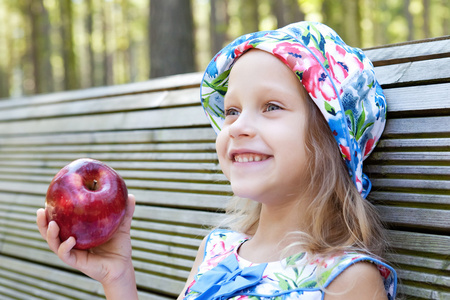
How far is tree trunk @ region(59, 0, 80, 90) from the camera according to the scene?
44.7 ft

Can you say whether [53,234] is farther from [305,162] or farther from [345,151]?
[345,151]

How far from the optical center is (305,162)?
5.24 feet

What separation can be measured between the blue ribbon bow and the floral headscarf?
1.39 ft

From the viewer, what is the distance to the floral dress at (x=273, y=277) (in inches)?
58.6

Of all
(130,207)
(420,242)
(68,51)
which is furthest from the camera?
(68,51)

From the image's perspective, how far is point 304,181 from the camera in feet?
5.41

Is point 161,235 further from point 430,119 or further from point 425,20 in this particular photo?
point 425,20

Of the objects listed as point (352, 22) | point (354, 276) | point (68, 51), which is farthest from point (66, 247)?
point (68, 51)

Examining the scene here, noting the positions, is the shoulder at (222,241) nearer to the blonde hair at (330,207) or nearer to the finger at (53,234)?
the blonde hair at (330,207)

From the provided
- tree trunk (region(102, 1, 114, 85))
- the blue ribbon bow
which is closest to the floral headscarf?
the blue ribbon bow

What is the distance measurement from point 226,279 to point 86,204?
589mm

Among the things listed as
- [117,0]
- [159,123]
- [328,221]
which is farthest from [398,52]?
[117,0]

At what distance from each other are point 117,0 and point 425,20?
16195 mm

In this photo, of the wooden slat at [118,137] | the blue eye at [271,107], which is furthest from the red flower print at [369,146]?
the wooden slat at [118,137]
